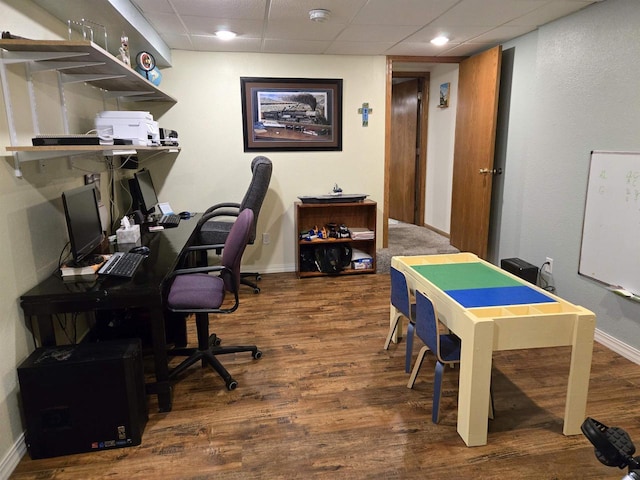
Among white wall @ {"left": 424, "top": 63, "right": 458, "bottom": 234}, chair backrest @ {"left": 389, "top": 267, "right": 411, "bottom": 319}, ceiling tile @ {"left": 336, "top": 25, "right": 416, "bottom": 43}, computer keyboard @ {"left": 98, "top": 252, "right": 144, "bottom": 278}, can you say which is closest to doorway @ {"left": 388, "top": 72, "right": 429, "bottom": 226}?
white wall @ {"left": 424, "top": 63, "right": 458, "bottom": 234}

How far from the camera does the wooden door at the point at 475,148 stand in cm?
398

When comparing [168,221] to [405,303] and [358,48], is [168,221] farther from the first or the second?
[358,48]

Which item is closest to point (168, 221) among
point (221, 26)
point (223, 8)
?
point (221, 26)

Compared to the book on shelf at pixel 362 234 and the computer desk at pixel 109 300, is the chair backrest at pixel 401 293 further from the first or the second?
the book on shelf at pixel 362 234

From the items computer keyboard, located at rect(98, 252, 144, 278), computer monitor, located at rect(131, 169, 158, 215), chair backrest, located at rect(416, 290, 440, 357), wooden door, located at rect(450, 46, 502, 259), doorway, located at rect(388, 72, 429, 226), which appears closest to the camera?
chair backrest, located at rect(416, 290, 440, 357)

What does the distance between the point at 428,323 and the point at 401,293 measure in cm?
46

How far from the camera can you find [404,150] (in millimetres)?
6336

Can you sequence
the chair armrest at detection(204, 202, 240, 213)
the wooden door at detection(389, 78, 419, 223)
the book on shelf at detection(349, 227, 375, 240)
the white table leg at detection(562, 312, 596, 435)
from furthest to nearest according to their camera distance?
the wooden door at detection(389, 78, 419, 223) < the book on shelf at detection(349, 227, 375, 240) < the chair armrest at detection(204, 202, 240, 213) < the white table leg at detection(562, 312, 596, 435)

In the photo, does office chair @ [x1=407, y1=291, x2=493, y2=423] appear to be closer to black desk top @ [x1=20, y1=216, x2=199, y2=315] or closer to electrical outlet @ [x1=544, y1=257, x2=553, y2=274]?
black desk top @ [x1=20, y1=216, x2=199, y2=315]

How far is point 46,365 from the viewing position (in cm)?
187

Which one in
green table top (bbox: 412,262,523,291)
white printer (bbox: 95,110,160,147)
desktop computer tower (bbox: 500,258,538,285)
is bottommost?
desktop computer tower (bbox: 500,258,538,285)

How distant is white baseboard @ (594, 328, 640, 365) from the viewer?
2.72m

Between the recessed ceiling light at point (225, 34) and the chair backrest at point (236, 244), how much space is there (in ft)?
6.36

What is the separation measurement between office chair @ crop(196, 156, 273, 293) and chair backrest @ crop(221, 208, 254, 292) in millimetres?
600
